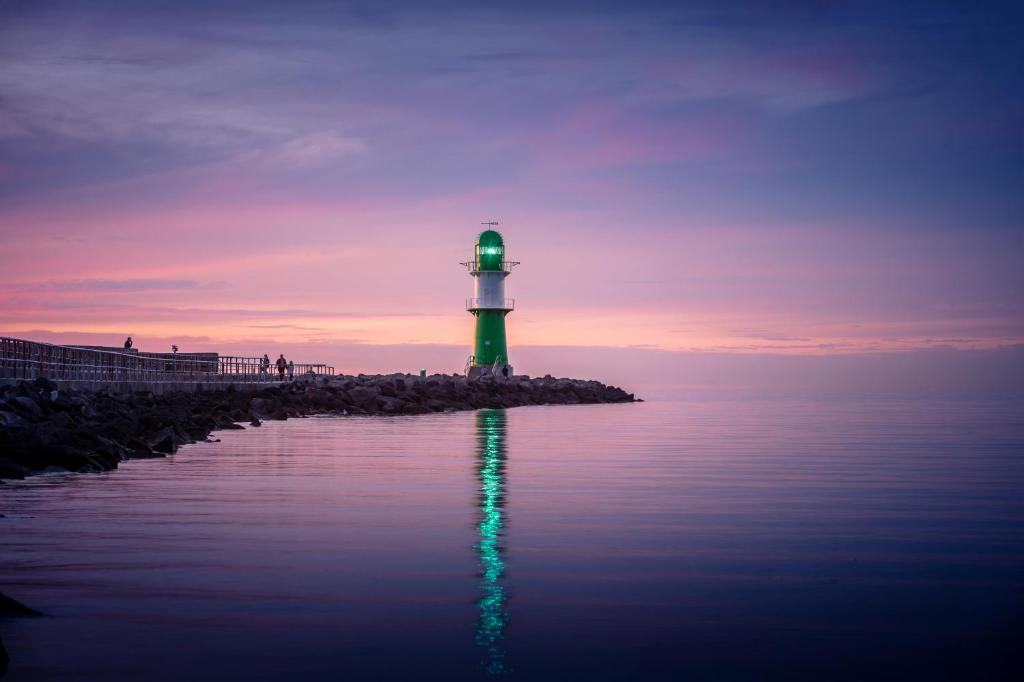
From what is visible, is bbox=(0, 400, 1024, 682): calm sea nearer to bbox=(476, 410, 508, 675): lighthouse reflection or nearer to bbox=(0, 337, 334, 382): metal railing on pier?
bbox=(476, 410, 508, 675): lighthouse reflection

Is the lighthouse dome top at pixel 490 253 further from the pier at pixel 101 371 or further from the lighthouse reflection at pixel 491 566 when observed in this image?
the lighthouse reflection at pixel 491 566

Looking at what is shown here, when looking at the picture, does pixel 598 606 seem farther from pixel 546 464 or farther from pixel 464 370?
pixel 464 370

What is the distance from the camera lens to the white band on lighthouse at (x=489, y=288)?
5209 cm

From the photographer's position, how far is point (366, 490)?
Answer: 11.9 m

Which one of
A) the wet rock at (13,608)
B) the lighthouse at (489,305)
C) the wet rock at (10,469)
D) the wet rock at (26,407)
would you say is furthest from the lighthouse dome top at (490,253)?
the wet rock at (13,608)

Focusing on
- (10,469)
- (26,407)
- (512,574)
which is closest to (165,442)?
(26,407)

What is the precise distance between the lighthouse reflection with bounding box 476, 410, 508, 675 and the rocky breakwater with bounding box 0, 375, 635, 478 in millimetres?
4750

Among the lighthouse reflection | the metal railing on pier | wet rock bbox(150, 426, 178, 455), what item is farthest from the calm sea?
the metal railing on pier

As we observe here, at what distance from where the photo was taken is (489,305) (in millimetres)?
52031

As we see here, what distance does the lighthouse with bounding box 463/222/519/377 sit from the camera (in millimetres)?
52281

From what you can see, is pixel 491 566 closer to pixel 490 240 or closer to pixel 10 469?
pixel 10 469

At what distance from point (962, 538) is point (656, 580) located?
320 cm

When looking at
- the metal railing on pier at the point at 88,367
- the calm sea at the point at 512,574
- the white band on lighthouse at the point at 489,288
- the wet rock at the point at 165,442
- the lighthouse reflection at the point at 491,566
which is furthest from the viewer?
the white band on lighthouse at the point at 489,288

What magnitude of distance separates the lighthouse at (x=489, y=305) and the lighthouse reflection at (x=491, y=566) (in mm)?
36222
